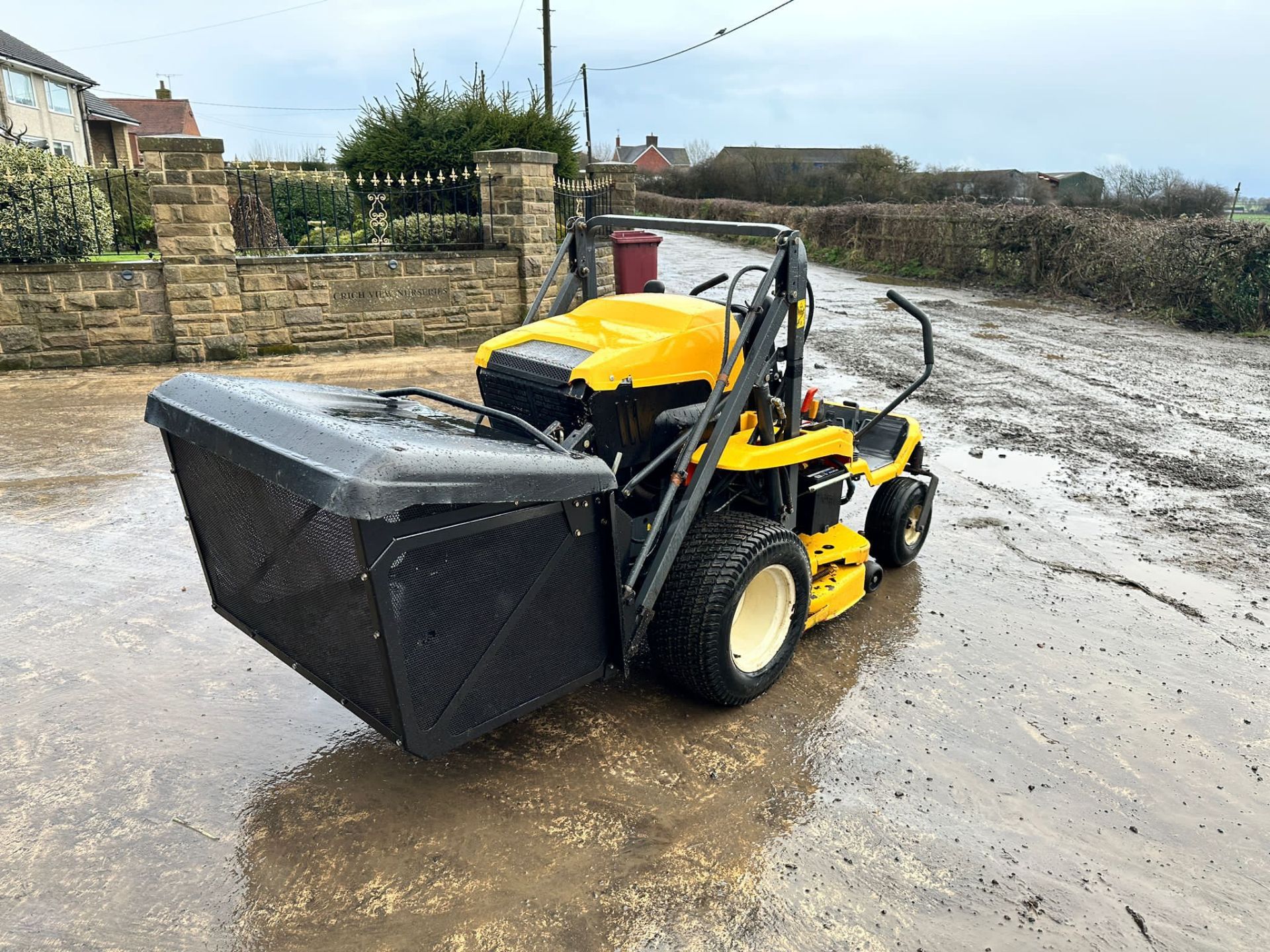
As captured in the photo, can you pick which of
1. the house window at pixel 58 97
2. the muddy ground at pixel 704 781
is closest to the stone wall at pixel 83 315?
the muddy ground at pixel 704 781

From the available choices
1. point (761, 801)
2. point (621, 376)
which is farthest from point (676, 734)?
point (621, 376)

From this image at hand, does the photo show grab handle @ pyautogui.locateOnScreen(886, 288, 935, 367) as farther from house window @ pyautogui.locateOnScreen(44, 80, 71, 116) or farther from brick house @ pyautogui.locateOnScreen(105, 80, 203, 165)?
brick house @ pyautogui.locateOnScreen(105, 80, 203, 165)

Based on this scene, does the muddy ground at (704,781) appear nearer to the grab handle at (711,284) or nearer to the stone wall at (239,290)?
the grab handle at (711,284)

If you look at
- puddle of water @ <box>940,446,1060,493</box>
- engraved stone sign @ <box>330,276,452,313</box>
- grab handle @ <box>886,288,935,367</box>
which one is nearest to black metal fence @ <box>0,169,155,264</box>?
engraved stone sign @ <box>330,276,452,313</box>

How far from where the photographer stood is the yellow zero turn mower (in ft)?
7.73

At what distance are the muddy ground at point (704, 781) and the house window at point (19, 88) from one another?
3500 cm

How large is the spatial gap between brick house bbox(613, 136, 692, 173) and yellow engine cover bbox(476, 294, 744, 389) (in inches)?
2627

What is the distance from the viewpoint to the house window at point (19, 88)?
31.6 m

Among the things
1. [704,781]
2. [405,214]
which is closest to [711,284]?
[704,781]

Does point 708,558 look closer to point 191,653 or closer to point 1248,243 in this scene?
point 191,653

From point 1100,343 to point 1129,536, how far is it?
716cm

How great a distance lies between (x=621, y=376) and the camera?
3.43 meters

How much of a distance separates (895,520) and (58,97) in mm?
42116

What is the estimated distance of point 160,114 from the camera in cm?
4778
